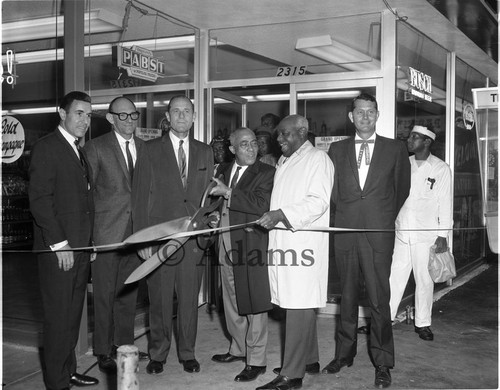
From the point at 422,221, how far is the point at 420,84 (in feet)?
6.64

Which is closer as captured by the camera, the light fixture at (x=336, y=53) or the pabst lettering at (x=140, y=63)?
the pabst lettering at (x=140, y=63)

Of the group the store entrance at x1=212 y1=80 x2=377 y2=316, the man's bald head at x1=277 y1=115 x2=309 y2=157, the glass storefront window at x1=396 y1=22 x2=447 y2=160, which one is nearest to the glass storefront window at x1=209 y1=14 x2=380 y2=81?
the store entrance at x1=212 y1=80 x2=377 y2=316

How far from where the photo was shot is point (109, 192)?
4555 mm

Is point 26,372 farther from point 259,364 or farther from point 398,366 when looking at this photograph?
point 398,366

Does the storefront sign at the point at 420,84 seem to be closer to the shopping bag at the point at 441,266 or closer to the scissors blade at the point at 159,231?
the shopping bag at the point at 441,266

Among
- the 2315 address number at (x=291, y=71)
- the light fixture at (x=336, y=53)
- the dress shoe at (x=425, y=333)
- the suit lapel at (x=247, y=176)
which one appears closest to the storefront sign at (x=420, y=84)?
the light fixture at (x=336, y=53)

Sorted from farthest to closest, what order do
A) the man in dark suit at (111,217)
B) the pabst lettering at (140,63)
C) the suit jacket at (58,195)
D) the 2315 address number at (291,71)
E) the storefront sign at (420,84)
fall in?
1. the storefront sign at (420,84)
2. the 2315 address number at (291,71)
3. the pabst lettering at (140,63)
4. the man in dark suit at (111,217)
5. the suit jacket at (58,195)

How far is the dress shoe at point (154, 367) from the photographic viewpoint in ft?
→ 14.8

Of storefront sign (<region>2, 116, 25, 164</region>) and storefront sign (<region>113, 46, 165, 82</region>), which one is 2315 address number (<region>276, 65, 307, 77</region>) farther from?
storefront sign (<region>2, 116, 25, 164</region>)

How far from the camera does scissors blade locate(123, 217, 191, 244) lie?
4.32 metres

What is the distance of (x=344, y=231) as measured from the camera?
4469 millimetres

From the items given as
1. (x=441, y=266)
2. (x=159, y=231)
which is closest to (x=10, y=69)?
(x=159, y=231)

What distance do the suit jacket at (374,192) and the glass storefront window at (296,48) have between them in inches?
87.9

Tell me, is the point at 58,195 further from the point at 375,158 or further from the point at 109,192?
the point at 375,158
